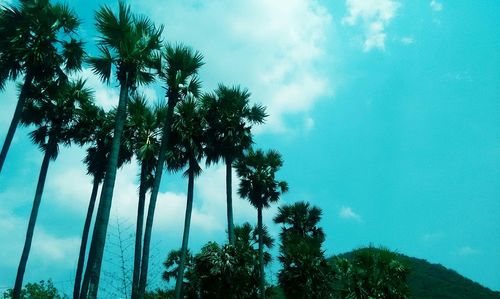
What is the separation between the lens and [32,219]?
20.9m

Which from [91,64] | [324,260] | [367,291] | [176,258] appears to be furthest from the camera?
[176,258]

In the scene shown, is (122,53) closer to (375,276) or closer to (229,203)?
(229,203)

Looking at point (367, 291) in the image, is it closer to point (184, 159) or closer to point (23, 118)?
point (184, 159)

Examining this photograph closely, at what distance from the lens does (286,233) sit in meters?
32.9

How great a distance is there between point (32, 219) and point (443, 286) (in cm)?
6821

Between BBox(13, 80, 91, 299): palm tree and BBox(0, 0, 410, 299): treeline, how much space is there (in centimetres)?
6

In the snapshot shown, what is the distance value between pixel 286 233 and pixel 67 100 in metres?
19.5

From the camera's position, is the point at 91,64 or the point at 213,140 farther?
the point at 213,140

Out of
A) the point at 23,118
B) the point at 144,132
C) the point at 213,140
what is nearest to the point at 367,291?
the point at 213,140

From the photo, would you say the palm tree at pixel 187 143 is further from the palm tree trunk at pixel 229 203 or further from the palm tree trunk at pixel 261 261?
the palm tree trunk at pixel 261 261

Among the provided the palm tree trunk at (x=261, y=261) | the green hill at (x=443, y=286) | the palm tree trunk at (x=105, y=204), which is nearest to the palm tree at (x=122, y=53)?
the palm tree trunk at (x=105, y=204)

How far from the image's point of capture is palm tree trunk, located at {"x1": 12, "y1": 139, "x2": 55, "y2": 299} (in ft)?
63.6

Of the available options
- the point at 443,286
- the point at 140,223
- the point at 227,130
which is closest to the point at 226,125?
the point at 227,130

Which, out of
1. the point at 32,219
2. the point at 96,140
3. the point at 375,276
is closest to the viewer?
the point at 375,276
